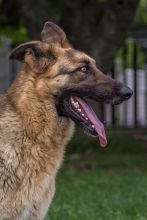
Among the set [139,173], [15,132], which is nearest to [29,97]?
[15,132]

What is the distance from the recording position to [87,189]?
11.4 meters

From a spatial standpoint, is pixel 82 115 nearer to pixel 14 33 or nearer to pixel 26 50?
pixel 26 50

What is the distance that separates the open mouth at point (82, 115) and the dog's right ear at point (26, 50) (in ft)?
1.61

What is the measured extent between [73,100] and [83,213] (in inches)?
109

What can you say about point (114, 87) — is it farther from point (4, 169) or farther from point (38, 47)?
point (4, 169)

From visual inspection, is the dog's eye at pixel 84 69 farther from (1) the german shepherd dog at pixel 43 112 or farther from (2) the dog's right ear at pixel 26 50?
(2) the dog's right ear at pixel 26 50

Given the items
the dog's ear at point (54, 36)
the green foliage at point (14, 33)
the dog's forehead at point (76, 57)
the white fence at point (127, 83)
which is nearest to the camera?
the dog's forehead at point (76, 57)

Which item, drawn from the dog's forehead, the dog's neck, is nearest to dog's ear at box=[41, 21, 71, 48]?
the dog's forehead

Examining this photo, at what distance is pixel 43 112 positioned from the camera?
6535 millimetres

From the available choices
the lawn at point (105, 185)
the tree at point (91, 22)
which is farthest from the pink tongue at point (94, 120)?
the tree at point (91, 22)

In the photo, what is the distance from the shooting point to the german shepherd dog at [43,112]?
648cm

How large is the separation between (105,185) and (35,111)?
5.54 metres

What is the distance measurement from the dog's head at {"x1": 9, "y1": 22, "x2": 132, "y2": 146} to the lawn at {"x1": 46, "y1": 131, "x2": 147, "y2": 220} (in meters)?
2.42

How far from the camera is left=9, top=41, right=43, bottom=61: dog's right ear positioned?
6.50m
